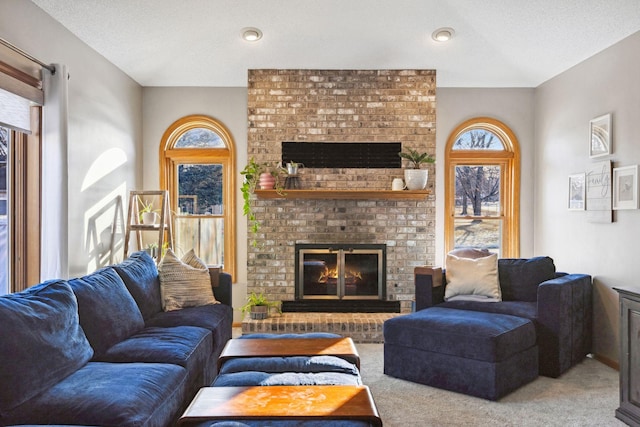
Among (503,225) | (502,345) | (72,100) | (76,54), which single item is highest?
(76,54)

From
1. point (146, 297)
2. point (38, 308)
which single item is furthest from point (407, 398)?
point (38, 308)

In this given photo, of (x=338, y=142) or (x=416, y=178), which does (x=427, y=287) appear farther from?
(x=338, y=142)

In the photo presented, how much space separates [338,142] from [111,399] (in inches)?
144

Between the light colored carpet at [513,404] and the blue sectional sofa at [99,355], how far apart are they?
1211mm

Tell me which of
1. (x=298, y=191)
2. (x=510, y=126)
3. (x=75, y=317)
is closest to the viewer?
(x=75, y=317)

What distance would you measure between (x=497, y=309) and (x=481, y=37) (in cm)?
248

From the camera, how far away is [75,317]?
2.40 meters

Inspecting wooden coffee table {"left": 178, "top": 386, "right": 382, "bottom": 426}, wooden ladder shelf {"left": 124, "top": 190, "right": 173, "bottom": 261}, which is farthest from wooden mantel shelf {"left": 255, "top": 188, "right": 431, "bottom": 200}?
wooden coffee table {"left": 178, "top": 386, "right": 382, "bottom": 426}

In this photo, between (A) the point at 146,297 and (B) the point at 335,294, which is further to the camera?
(B) the point at 335,294

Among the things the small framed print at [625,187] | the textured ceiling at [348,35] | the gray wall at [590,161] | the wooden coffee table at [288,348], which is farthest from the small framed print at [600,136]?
the wooden coffee table at [288,348]

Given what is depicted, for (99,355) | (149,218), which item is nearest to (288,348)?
(99,355)

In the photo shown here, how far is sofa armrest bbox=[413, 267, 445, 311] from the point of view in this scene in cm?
399

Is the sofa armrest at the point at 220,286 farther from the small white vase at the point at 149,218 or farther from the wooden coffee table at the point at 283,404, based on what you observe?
the wooden coffee table at the point at 283,404

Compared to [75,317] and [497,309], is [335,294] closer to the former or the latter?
[497,309]
